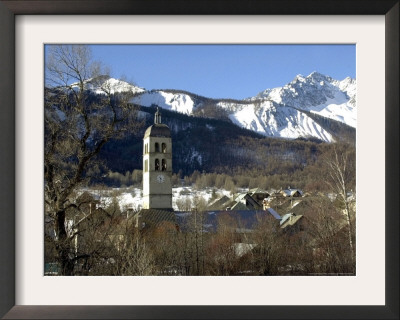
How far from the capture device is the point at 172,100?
300 cm

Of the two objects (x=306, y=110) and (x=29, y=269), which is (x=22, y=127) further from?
(x=306, y=110)

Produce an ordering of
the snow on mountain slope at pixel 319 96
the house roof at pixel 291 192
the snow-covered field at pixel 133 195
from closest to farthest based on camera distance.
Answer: the snow on mountain slope at pixel 319 96 < the snow-covered field at pixel 133 195 < the house roof at pixel 291 192

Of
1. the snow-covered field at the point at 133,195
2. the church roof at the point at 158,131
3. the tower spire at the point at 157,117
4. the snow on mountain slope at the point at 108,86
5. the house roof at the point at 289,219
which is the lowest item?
the house roof at the point at 289,219

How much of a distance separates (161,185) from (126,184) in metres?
0.26

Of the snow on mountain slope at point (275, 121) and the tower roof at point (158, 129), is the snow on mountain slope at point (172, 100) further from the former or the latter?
the snow on mountain slope at point (275, 121)

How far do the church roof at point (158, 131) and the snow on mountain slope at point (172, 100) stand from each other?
140 mm

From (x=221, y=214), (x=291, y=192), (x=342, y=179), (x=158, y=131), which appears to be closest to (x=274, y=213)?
(x=291, y=192)

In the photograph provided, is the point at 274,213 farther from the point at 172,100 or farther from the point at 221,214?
the point at 172,100

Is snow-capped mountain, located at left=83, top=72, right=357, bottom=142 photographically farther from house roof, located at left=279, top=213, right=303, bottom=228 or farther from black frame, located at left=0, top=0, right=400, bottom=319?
black frame, located at left=0, top=0, right=400, bottom=319
